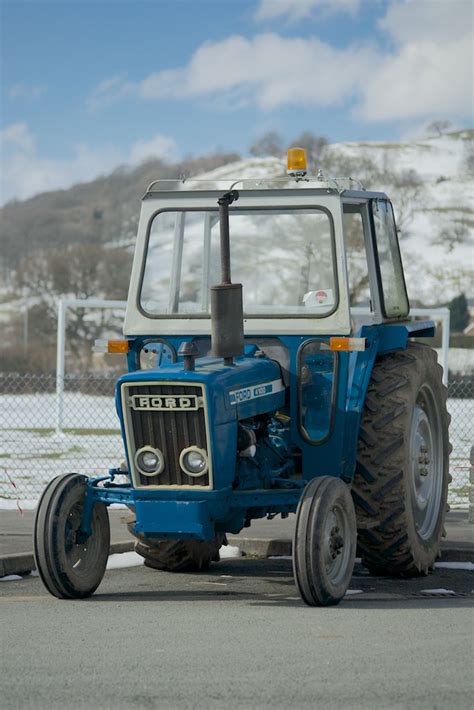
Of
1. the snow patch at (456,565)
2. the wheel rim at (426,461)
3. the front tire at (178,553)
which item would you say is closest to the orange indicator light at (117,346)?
the front tire at (178,553)

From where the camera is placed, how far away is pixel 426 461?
9.47 m

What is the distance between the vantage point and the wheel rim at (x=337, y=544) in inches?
307

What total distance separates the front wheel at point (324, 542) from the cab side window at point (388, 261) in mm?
2106

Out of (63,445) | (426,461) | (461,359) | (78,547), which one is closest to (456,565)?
(426,461)

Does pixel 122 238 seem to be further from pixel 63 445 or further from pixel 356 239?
pixel 356 239

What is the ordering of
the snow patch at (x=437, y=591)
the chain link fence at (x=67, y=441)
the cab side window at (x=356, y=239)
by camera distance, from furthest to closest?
the chain link fence at (x=67, y=441)
the cab side window at (x=356, y=239)
the snow patch at (x=437, y=591)

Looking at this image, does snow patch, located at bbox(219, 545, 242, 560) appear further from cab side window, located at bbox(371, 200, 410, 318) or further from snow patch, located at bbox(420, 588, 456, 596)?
cab side window, located at bbox(371, 200, 410, 318)

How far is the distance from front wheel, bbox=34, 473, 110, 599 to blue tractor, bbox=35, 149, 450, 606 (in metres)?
0.01

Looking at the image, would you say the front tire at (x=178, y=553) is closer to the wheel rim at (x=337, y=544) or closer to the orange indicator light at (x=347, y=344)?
the wheel rim at (x=337, y=544)

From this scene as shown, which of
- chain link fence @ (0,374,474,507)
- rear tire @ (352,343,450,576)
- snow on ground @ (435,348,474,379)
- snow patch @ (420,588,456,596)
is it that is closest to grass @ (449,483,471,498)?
chain link fence @ (0,374,474,507)

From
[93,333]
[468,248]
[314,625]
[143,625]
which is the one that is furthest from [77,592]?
[468,248]

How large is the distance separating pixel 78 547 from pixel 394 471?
6.70ft

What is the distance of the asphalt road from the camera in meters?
5.60

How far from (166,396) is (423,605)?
6.24ft
